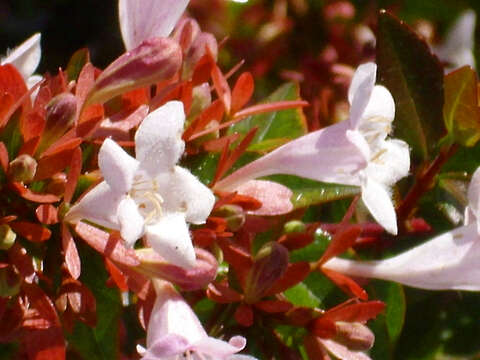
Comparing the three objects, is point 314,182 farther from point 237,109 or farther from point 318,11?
point 318,11

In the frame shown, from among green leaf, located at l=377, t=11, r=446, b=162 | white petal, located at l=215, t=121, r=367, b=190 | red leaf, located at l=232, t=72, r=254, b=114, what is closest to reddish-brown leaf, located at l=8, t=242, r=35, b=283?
white petal, located at l=215, t=121, r=367, b=190

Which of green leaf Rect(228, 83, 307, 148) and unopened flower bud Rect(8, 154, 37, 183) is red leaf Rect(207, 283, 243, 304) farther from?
green leaf Rect(228, 83, 307, 148)

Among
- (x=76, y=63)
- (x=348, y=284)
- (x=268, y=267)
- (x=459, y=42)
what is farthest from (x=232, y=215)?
(x=459, y=42)

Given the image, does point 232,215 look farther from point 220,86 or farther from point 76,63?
point 76,63

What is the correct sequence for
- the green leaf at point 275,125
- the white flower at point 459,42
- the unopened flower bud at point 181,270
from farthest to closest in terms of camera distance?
the white flower at point 459,42 < the green leaf at point 275,125 < the unopened flower bud at point 181,270

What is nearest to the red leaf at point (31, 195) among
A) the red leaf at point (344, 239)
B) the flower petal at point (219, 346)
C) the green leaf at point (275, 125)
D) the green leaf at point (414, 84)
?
the flower petal at point (219, 346)

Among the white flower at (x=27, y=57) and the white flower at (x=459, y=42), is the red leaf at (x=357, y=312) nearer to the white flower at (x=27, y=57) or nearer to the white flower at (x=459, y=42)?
the white flower at (x=27, y=57)
